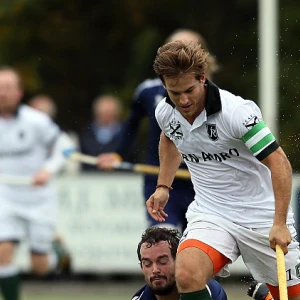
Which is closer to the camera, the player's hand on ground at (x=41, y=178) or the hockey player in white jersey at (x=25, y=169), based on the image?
the player's hand on ground at (x=41, y=178)

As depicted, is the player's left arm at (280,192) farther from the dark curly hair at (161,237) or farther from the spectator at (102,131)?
the spectator at (102,131)

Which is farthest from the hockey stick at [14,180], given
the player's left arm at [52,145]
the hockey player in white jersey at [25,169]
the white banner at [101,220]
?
the white banner at [101,220]

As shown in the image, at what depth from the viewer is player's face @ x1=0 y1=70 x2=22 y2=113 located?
36.2ft

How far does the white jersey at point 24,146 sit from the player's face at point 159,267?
510cm

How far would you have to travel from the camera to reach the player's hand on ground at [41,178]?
426 inches

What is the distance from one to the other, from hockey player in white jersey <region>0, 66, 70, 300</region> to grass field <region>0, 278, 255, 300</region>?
2.61ft

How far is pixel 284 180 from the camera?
19.8 ft

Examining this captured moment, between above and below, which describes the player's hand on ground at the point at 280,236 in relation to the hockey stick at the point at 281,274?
above

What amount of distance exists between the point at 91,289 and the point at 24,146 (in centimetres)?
232

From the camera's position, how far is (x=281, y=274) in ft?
20.4

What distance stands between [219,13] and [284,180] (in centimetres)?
1021

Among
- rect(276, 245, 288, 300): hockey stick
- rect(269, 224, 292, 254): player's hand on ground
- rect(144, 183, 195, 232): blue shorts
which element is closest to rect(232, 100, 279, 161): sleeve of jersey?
rect(269, 224, 292, 254): player's hand on ground

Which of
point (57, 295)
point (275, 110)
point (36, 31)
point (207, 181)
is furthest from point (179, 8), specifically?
point (207, 181)

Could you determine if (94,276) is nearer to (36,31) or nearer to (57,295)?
(57,295)
